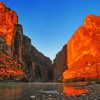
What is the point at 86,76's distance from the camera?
482ft

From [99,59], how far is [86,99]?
13464 cm

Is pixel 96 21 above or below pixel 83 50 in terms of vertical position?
above

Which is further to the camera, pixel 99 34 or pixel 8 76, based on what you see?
pixel 8 76

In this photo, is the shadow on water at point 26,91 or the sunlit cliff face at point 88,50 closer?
the shadow on water at point 26,91

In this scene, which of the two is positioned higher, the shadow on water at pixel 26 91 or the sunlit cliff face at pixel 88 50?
the sunlit cliff face at pixel 88 50

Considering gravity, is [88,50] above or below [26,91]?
above

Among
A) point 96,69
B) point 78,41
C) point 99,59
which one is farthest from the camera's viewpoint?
point 78,41

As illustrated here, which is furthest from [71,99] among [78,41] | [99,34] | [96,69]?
[78,41]

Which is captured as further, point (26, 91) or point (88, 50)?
point (88, 50)

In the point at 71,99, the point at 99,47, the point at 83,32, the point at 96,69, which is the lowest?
the point at 71,99

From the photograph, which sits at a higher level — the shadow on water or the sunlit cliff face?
the sunlit cliff face

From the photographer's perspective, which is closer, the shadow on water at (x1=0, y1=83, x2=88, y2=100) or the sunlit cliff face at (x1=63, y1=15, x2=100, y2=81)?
the shadow on water at (x1=0, y1=83, x2=88, y2=100)

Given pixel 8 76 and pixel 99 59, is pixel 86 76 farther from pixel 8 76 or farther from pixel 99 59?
pixel 8 76

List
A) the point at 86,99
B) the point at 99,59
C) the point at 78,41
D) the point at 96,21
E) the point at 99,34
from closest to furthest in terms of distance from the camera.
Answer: the point at 86,99, the point at 99,59, the point at 99,34, the point at 96,21, the point at 78,41
